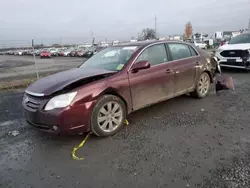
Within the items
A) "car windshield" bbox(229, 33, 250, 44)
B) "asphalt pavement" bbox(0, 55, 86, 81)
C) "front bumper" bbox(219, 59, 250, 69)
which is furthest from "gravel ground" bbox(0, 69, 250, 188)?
"asphalt pavement" bbox(0, 55, 86, 81)

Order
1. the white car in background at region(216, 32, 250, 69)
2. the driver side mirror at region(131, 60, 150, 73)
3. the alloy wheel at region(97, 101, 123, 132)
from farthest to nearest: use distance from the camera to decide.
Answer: the white car in background at region(216, 32, 250, 69)
the driver side mirror at region(131, 60, 150, 73)
the alloy wheel at region(97, 101, 123, 132)

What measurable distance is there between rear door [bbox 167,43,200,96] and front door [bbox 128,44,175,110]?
202 mm

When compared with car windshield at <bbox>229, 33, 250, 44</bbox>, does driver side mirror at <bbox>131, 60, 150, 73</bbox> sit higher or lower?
lower

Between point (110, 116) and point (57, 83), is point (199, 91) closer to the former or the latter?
point (110, 116)

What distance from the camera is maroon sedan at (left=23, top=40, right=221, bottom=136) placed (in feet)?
10.5

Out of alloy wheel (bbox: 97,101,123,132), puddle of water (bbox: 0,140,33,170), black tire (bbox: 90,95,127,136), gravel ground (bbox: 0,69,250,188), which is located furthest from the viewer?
alloy wheel (bbox: 97,101,123,132)

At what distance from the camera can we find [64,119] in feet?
10.3

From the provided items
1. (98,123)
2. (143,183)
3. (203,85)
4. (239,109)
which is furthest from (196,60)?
(143,183)

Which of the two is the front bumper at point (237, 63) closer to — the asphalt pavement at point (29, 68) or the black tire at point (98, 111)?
the black tire at point (98, 111)

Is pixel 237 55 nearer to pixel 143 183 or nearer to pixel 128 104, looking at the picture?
pixel 128 104

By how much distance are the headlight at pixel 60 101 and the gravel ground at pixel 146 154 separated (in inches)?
27.5

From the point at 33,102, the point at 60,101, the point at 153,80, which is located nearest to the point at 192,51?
the point at 153,80

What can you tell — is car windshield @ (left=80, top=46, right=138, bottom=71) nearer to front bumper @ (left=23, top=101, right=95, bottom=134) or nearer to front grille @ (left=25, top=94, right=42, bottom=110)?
front bumper @ (left=23, top=101, right=95, bottom=134)

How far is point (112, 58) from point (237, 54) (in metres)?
6.44
